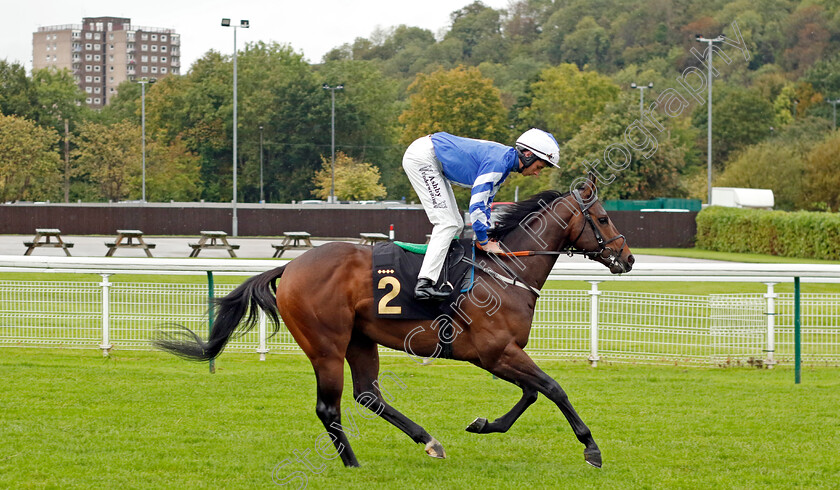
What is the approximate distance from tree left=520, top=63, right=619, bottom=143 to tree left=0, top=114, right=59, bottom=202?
27247 mm

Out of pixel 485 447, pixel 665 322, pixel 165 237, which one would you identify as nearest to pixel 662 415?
pixel 485 447

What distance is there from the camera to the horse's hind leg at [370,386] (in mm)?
5469

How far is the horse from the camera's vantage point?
5.23 m

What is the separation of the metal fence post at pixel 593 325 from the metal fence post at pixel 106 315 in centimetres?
461

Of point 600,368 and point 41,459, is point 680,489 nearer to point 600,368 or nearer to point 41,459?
point 41,459

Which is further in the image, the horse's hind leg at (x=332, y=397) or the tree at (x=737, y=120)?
the tree at (x=737, y=120)

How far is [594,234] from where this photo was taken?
5.56 m

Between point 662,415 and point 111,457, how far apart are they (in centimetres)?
372

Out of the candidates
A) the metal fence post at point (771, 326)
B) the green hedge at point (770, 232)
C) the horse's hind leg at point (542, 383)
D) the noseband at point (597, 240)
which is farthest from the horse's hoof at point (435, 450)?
the green hedge at point (770, 232)

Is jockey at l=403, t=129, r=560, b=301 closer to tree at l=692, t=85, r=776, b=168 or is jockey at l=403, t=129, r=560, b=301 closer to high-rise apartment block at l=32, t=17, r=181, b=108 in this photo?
tree at l=692, t=85, r=776, b=168

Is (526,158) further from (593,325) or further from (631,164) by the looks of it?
(631,164)

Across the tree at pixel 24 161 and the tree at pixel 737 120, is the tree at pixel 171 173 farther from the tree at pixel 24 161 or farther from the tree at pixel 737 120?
the tree at pixel 737 120

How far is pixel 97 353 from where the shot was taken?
30.9 ft

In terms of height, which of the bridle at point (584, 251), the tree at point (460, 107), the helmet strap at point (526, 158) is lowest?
the bridle at point (584, 251)
